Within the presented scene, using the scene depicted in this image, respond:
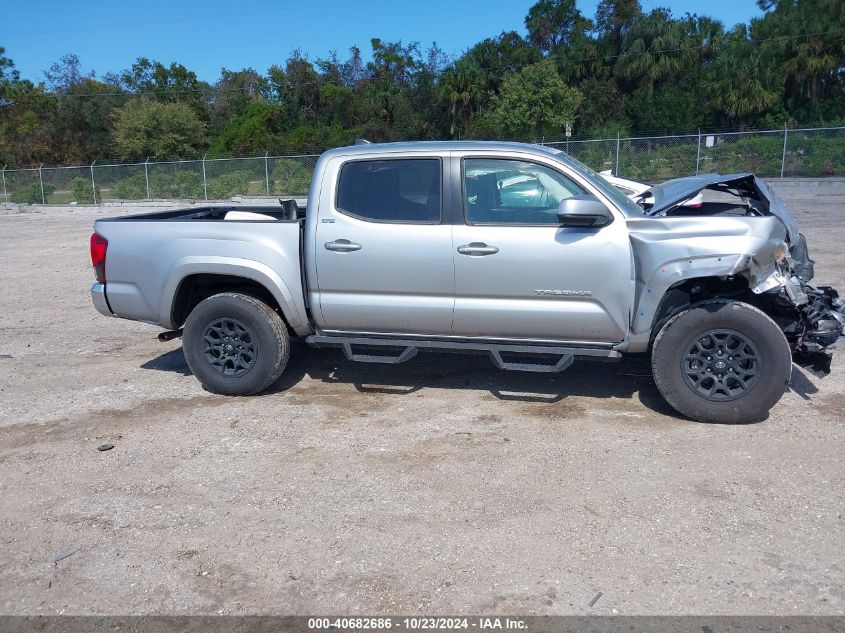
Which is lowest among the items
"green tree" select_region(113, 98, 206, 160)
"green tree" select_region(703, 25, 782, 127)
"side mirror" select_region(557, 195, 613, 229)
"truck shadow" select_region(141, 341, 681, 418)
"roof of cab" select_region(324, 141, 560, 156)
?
"truck shadow" select_region(141, 341, 681, 418)

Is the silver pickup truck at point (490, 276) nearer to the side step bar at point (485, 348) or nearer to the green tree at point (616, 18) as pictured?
the side step bar at point (485, 348)

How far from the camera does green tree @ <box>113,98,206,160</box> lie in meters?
50.3

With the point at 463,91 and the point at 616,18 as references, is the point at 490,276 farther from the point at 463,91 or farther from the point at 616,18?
the point at 616,18

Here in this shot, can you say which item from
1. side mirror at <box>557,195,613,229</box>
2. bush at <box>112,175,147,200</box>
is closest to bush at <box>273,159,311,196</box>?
bush at <box>112,175,147,200</box>

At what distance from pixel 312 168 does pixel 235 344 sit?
28.0m

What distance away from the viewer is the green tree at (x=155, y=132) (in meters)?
50.3

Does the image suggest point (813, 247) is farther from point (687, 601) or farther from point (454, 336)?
point (687, 601)

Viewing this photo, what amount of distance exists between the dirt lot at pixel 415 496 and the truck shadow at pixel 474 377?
29 mm

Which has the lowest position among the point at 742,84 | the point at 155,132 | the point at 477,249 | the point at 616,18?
the point at 477,249

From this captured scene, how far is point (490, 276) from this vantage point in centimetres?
537

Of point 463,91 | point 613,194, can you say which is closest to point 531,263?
point 613,194

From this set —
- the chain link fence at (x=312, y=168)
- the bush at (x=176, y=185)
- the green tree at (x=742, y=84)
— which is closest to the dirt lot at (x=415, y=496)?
the chain link fence at (x=312, y=168)

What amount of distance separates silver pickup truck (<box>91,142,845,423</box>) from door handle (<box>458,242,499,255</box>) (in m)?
0.01

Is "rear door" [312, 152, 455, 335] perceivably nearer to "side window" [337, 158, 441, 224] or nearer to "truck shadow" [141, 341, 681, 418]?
"side window" [337, 158, 441, 224]
